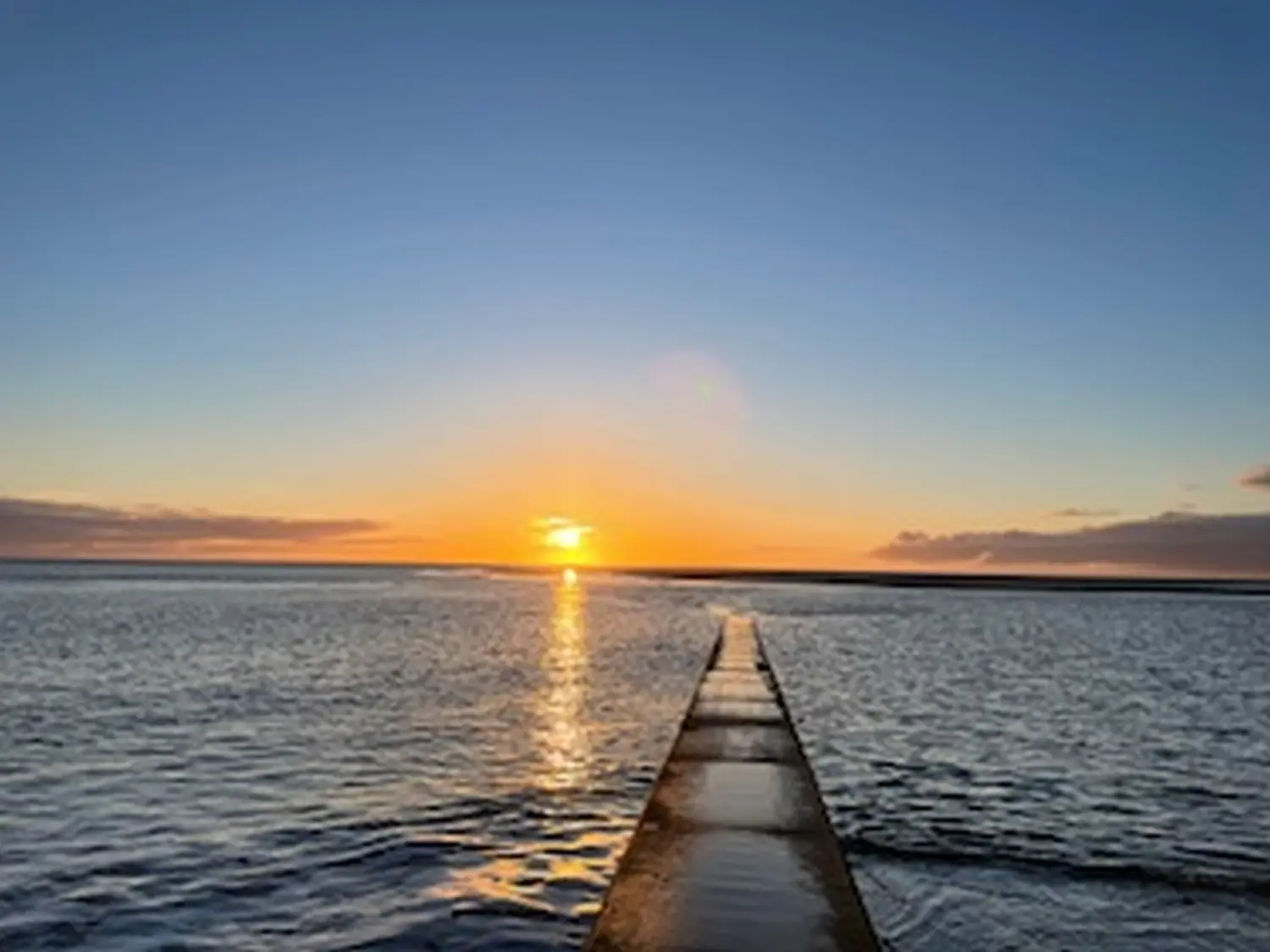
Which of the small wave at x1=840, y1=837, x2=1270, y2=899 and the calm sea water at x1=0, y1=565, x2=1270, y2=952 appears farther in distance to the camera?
the small wave at x1=840, y1=837, x2=1270, y2=899

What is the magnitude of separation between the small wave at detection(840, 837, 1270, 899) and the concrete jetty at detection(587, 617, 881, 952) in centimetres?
124

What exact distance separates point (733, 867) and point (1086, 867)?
5.36m

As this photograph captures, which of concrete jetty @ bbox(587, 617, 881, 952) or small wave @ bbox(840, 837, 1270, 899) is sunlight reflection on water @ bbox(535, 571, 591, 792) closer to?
concrete jetty @ bbox(587, 617, 881, 952)

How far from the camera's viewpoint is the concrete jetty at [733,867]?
7633 millimetres

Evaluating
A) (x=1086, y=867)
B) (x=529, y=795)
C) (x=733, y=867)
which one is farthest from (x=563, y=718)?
(x=733, y=867)

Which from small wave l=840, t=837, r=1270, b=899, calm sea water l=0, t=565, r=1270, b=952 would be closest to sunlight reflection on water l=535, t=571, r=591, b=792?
calm sea water l=0, t=565, r=1270, b=952

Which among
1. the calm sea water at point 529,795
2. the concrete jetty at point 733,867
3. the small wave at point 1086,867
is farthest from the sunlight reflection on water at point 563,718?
the small wave at point 1086,867

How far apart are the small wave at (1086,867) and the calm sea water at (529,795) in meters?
0.05

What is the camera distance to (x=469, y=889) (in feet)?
36.0

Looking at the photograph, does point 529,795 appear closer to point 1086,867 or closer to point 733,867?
point 733,867

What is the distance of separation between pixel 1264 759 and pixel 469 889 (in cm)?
1679

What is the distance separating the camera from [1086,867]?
40.9ft

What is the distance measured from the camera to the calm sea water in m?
10.3

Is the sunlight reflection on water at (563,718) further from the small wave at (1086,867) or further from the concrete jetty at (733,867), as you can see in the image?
the small wave at (1086,867)
